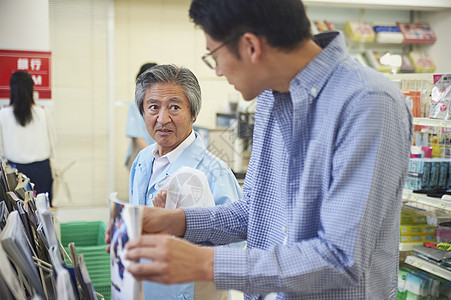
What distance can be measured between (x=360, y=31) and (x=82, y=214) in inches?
192

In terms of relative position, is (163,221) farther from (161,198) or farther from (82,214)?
(82,214)

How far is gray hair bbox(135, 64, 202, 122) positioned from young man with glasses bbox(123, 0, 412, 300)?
3.14 ft

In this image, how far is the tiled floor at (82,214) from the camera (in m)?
6.56

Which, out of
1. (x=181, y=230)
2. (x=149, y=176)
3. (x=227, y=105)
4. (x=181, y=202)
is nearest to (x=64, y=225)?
(x=149, y=176)

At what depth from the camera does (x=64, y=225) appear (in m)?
3.78

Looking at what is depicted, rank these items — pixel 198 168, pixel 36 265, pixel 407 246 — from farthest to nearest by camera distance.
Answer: pixel 407 246 → pixel 198 168 → pixel 36 265

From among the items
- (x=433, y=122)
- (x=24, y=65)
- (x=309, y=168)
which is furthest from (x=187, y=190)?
(x=24, y=65)

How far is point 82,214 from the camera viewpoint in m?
6.86

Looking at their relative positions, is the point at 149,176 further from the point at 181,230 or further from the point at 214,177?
the point at 181,230

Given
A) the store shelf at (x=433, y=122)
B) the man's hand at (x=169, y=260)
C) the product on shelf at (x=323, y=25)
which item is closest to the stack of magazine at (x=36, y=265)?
the man's hand at (x=169, y=260)

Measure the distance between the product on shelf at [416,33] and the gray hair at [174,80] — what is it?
6.40m

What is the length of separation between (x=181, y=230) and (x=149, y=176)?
0.81 metres

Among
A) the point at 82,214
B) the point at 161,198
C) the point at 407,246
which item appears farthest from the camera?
the point at 82,214

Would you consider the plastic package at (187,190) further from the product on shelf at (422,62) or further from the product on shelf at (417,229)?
the product on shelf at (422,62)
